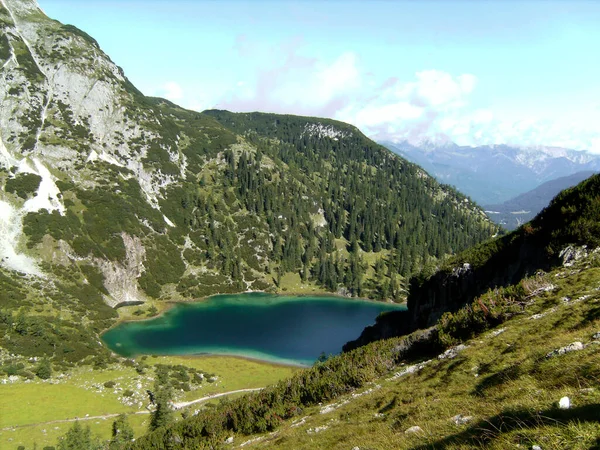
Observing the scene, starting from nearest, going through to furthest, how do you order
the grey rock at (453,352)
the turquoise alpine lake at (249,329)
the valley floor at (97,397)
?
1. the grey rock at (453,352)
2. the valley floor at (97,397)
3. the turquoise alpine lake at (249,329)

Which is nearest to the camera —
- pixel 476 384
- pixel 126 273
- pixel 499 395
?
pixel 499 395

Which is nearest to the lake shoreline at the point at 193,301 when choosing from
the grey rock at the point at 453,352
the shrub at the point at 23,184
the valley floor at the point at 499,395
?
the shrub at the point at 23,184

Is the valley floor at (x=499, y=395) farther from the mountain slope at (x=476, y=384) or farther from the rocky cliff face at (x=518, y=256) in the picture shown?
the rocky cliff face at (x=518, y=256)

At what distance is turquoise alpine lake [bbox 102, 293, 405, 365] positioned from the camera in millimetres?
95188

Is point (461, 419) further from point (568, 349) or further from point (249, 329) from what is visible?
point (249, 329)

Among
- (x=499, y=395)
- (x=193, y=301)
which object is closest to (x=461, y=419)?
(x=499, y=395)

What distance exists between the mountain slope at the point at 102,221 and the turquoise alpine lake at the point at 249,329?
10797 mm

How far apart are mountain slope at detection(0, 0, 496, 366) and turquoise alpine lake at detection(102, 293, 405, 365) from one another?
35.4ft

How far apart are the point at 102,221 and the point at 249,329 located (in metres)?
69.5

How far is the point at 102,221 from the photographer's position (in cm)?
13125

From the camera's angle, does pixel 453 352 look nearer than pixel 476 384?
No

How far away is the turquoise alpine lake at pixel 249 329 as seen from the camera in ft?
312

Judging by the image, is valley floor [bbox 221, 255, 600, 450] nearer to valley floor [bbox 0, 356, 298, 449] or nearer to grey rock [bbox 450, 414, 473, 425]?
grey rock [bbox 450, 414, 473, 425]

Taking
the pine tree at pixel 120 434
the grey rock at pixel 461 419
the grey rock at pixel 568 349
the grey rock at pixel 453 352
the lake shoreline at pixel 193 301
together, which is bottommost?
the pine tree at pixel 120 434
